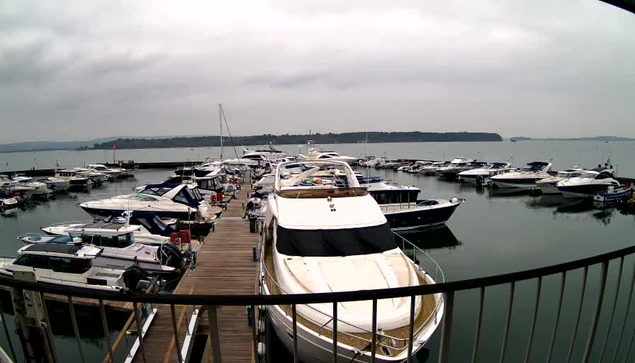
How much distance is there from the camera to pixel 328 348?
558cm

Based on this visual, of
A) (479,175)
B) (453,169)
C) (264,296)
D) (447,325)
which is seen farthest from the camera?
(453,169)

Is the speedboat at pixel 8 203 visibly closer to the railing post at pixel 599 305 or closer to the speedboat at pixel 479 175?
the railing post at pixel 599 305

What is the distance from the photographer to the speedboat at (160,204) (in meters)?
20.3

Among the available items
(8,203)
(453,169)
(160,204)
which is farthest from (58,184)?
(453,169)

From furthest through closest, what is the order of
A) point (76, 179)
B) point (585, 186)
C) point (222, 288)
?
point (76, 179) → point (585, 186) → point (222, 288)

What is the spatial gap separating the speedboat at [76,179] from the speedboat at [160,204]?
25288 millimetres

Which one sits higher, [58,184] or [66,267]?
[66,267]

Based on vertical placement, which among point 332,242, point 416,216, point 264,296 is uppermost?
point 264,296

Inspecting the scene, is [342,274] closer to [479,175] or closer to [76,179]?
[479,175]

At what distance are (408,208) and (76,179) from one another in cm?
4083

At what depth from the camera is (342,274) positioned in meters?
7.15

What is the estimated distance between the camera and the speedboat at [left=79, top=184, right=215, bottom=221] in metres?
20.3

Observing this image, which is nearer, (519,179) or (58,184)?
(519,179)

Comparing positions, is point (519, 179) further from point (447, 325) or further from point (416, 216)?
point (447, 325)
